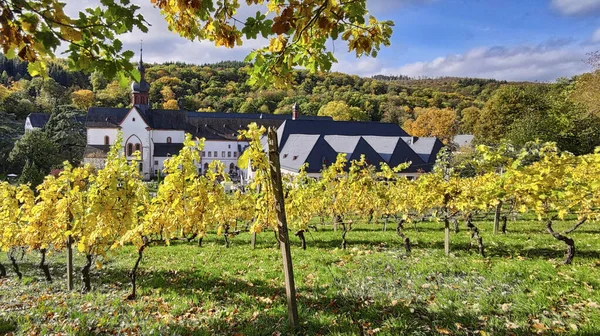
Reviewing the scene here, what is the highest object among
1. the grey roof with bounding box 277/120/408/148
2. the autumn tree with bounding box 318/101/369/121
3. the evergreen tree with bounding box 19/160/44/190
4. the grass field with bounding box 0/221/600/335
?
the autumn tree with bounding box 318/101/369/121

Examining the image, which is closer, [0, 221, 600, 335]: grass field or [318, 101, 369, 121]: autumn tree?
[0, 221, 600, 335]: grass field

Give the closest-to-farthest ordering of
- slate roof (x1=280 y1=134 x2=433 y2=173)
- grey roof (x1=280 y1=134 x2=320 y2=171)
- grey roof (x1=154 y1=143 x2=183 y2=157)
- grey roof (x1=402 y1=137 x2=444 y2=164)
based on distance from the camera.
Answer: slate roof (x1=280 y1=134 x2=433 y2=173), grey roof (x1=280 y1=134 x2=320 y2=171), grey roof (x1=402 y1=137 x2=444 y2=164), grey roof (x1=154 y1=143 x2=183 y2=157)

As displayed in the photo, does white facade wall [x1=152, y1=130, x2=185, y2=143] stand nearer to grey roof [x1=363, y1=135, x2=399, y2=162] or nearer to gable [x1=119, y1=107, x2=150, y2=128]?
gable [x1=119, y1=107, x2=150, y2=128]

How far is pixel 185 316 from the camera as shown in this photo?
5223 mm

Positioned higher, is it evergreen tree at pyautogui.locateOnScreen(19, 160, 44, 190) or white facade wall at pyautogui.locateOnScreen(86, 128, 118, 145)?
white facade wall at pyautogui.locateOnScreen(86, 128, 118, 145)

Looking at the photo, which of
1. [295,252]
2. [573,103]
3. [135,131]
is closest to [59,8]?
[295,252]

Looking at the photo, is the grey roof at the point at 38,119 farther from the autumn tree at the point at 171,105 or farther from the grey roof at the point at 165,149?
the autumn tree at the point at 171,105

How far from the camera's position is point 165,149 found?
184 feet

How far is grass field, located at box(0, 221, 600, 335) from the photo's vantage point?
452 cm

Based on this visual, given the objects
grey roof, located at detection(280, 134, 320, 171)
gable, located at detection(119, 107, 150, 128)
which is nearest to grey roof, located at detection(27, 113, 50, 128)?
gable, located at detection(119, 107, 150, 128)

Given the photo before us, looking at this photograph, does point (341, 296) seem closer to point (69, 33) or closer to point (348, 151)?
point (69, 33)

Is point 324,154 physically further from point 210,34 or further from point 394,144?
point 210,34

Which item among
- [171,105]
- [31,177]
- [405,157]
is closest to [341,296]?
[31,177]

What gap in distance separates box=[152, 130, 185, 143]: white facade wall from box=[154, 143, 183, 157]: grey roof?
87 cm
